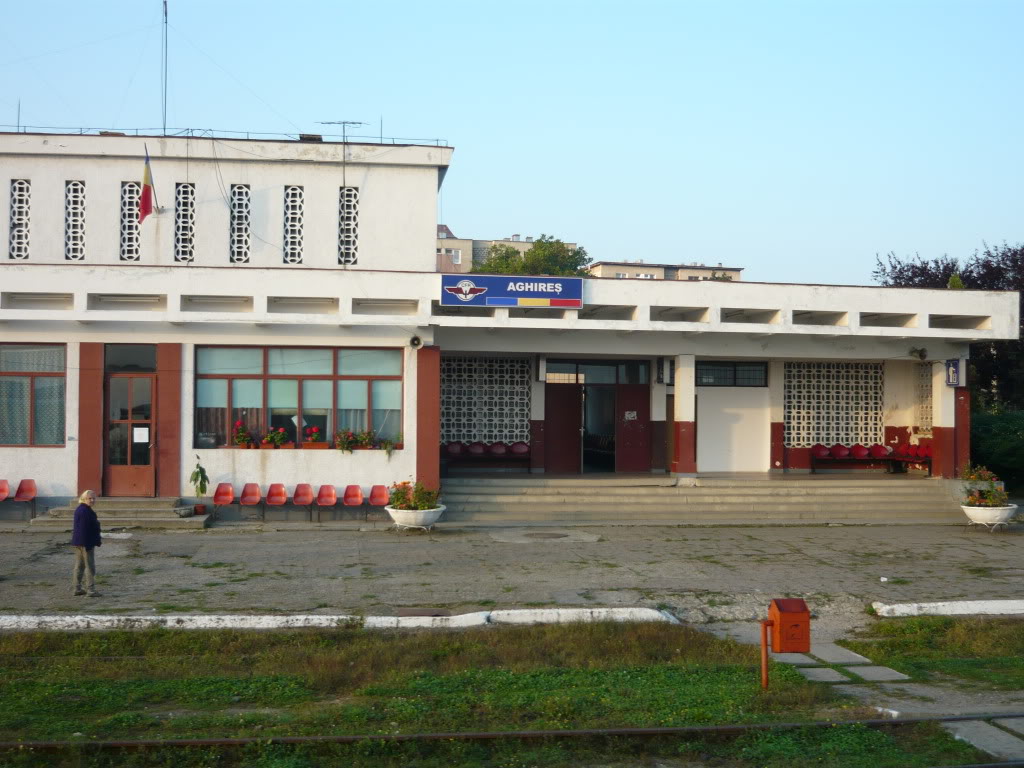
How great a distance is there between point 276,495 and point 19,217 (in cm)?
838

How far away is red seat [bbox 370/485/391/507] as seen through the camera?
65.3 feet

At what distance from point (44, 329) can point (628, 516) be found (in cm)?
1244

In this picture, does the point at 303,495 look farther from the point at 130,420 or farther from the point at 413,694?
the point at 413,694

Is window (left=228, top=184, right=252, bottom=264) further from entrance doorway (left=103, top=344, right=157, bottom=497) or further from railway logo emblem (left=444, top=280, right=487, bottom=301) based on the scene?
railway logo emblem (left=444, top=280, right=487, bottom=301)

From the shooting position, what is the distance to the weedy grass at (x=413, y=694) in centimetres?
710

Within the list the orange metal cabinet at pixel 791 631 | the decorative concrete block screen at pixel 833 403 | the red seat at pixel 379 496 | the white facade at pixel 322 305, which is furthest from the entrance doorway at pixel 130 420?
the decorative concrete block screen at pixel 833 403

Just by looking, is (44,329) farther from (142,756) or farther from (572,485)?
(142,756)

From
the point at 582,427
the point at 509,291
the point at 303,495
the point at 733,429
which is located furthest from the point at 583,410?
the point at 303,495

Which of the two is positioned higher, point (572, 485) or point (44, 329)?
point (44, 329)

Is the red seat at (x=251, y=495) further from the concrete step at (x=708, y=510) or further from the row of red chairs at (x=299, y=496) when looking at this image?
the concrete step at (x=708, y=510)

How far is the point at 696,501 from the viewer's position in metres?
21.4

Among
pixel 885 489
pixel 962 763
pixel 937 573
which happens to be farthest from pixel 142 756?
pixel 885 489

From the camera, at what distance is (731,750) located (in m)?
7.28

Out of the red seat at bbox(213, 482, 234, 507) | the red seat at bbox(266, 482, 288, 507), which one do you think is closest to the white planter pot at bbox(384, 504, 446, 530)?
the red seat at bbox(266, 482, 288, 507)
